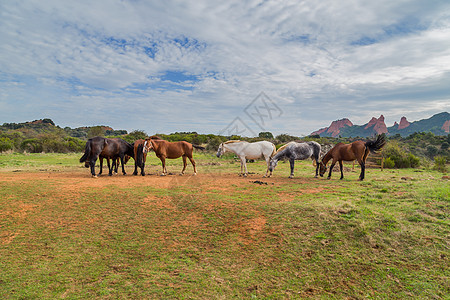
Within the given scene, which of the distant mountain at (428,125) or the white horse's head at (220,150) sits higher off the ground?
the distant mountain at (428,125)

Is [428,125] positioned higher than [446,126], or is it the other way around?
[428,125]

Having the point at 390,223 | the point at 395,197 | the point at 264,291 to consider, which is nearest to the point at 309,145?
the point at 395,197

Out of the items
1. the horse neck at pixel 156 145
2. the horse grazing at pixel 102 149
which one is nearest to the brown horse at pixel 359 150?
the horse neck at pixel 156 145

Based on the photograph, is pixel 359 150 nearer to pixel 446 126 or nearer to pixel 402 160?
pixel 402 160

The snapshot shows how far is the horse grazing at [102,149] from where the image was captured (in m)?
11.6

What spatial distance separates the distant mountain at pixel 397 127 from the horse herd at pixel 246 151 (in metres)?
86.7

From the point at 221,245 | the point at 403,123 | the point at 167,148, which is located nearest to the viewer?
the point at 221,245

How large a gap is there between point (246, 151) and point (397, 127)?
442ft

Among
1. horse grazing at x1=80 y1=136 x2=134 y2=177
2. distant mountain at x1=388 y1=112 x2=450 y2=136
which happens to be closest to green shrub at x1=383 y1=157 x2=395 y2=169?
horse grazing at x1=80 y1=136 x2=134 y2=177

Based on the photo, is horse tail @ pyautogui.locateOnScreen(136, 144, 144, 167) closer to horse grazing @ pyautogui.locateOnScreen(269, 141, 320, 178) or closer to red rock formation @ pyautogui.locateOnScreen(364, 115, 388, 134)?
horse grazing @ pyautogui.locateOnScreen(269, 141, 320, 178)

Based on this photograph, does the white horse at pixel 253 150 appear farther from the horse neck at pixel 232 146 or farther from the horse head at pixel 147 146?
the horse head at pixel 147 146

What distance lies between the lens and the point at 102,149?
1191cm

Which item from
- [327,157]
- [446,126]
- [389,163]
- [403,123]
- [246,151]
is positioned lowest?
[389,163]

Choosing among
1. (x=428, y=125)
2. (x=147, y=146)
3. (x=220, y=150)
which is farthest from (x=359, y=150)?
(x=428, y=125)
